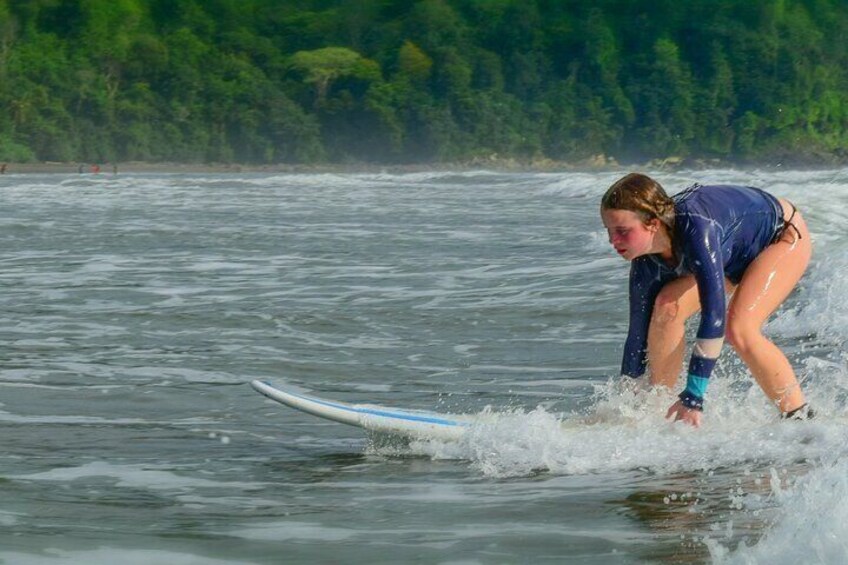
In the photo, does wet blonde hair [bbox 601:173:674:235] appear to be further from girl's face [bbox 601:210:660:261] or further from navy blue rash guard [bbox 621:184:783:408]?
navy blue rash guard [bbox 621:184:783:408]

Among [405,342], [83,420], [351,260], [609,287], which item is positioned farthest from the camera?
[351,260]

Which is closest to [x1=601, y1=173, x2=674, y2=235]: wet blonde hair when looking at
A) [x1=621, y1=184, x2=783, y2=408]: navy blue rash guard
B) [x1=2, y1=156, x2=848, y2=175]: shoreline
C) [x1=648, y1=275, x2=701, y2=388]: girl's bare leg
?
[x1=621, y1=184, x2=783, y2=408]: navy blue rash guard

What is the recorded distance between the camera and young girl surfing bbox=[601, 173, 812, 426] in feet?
17.7

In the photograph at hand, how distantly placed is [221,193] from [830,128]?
80691mm

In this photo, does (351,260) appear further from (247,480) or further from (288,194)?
(288,194)

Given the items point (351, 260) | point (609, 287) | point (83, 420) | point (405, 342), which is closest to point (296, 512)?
point (83, 420)

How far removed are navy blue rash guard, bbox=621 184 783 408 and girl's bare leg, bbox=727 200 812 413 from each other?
0.07 metres

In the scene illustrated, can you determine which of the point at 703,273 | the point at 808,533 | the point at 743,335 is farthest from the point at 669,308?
the point at 808,533

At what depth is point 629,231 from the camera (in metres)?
5.37

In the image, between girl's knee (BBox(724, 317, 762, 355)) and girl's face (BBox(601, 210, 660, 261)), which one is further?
girl's knee (BBox(724, 317, 762, 355))

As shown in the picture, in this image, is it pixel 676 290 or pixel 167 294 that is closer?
pixel 676 290

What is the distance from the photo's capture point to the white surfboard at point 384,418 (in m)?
6.02

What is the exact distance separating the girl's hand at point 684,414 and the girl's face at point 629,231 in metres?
0.55

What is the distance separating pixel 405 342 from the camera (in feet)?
30.9
